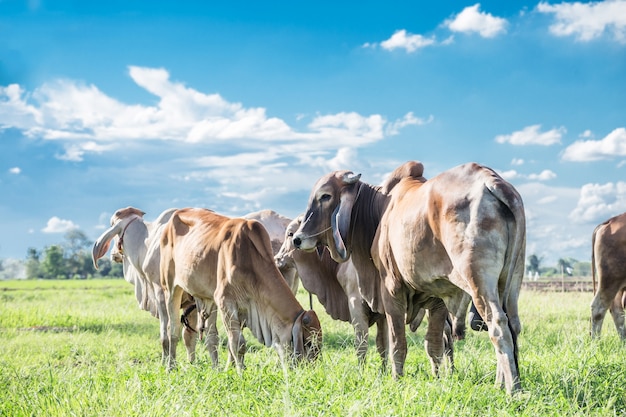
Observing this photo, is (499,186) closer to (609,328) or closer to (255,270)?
(255,270)

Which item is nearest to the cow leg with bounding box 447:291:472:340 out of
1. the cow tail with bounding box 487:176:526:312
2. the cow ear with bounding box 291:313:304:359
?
the cow tail with bounding box 487:176:526:312

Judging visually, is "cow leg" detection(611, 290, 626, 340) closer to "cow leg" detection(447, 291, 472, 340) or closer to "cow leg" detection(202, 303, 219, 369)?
"cow leg" detection(447, 291, 472, 340)

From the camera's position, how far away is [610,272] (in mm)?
8984

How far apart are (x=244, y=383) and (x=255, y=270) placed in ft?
4.57

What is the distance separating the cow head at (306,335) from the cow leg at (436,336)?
36.1 inches

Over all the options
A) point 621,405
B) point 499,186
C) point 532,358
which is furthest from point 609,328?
point 499,186

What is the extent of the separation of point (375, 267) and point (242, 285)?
125cm

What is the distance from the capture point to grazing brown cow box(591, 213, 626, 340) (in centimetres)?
892

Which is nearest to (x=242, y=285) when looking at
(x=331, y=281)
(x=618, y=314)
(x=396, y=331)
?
A: (x=331, y=281)

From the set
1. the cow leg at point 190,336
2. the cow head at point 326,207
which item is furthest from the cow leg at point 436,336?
the cow leg at point 190,336

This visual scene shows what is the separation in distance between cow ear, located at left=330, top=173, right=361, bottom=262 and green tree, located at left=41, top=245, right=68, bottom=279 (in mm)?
67560

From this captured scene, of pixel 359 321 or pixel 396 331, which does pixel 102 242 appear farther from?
pixel 396 331

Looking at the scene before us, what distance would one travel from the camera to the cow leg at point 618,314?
350 inches

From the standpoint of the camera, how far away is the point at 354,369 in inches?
227
